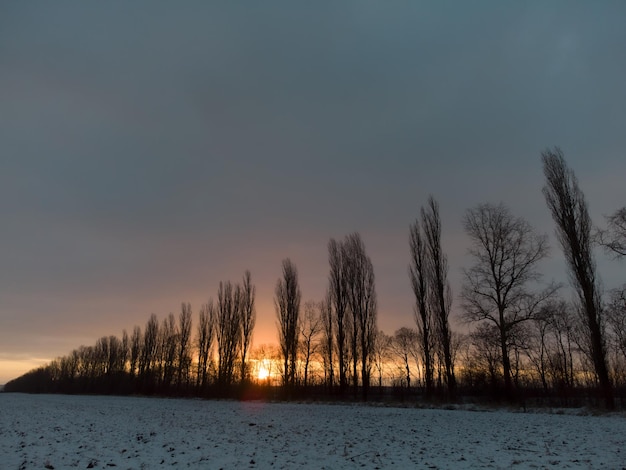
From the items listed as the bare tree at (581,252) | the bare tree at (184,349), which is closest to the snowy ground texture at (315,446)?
the bare tree at (581,252)

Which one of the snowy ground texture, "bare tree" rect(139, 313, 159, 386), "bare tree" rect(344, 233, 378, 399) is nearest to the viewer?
the snowy ground texture

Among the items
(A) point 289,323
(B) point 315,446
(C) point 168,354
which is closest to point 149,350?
(C) point 168,354

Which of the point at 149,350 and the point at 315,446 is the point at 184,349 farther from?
the point at 315,446

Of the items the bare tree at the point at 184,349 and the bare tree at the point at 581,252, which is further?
the bare tree at the point at 184,349

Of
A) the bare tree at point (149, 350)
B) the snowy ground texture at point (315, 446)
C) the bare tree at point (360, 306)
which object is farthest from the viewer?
the bare tree at point (149, 350)

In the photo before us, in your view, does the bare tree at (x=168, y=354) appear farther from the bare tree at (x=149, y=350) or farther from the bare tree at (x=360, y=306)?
the bare tree at (x=360, y=306)

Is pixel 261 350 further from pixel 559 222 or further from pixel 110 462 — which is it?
pixel 110 462

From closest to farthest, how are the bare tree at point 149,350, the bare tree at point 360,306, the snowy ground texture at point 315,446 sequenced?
the snowy ground texture at point 315,446
the bare tree at point 360,306
the bare tree at point 149,350

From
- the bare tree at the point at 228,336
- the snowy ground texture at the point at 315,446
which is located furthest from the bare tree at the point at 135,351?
the snowy ground texture at the point at 315,446

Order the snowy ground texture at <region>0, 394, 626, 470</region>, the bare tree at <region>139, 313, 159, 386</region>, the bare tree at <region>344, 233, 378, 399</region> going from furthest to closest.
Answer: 1. the bare tree at <region>139, 313, 159, 386</region>
2. the bare tree at <region>344, 233, 378, 399</region>
3. the snowy ground texture at <region>0, 394, 626, 470</region>

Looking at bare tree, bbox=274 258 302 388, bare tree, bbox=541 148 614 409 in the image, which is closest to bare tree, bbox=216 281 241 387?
bare tree, bbox=274 258 302 388

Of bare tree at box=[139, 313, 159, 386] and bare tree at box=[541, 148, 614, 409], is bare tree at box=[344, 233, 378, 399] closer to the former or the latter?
bare tree at box=[541, 148, 614, 409]

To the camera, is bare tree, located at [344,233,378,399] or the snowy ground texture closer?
the snowy ground texture

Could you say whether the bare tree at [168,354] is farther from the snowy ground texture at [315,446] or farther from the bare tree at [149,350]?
the snowy ground texture at [315,446]
